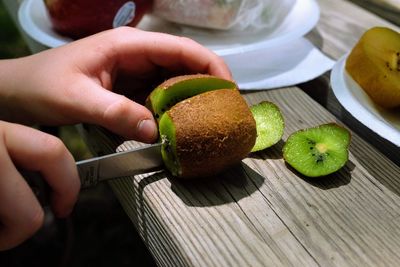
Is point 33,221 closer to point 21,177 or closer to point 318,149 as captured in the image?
point 21,177

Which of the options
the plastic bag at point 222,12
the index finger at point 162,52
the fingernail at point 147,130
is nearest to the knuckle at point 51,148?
the fingernail at point 147,130

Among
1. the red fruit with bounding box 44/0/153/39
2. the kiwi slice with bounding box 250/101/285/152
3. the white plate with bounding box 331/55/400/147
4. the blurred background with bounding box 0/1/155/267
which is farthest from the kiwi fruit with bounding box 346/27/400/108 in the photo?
the blurred background with bounding box 0/1/155/267

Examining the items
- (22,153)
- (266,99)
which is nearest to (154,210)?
(22,153)

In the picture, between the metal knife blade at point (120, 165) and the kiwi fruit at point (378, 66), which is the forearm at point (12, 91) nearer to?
the metal knife blade at point (120, 165)

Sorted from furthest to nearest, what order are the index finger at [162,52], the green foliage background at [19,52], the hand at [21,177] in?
the green foliage background at [19,52] < the index finger at [162,52] < the hand at [21,177]

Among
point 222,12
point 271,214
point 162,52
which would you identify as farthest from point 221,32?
point 271,214

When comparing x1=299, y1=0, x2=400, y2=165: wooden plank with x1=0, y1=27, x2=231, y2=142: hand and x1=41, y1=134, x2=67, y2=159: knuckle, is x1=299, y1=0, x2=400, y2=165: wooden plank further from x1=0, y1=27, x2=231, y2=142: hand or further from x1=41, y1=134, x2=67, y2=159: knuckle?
x1=41, y1=134, x2=67, y2=159: knuckle

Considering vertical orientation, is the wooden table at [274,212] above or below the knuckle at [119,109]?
below
